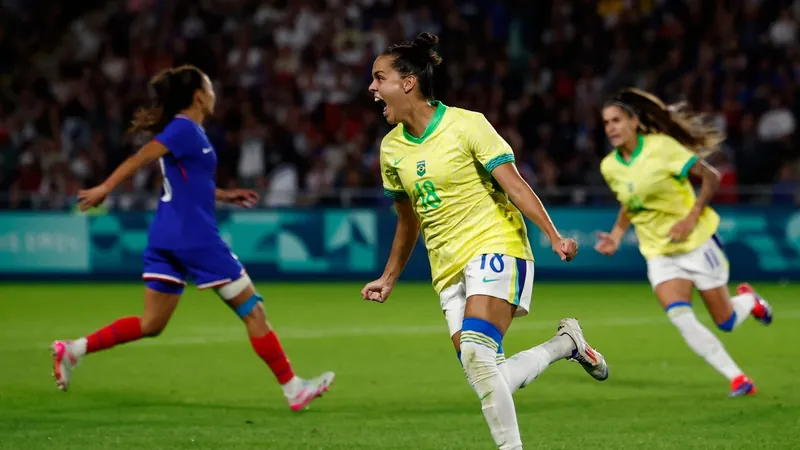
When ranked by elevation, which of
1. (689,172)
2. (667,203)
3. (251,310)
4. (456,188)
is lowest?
(251,310)

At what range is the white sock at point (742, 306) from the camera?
10.2 m

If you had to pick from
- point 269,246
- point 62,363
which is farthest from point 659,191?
point 269,246

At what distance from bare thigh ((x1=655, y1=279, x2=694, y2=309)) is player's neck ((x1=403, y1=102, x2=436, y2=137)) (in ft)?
12.7

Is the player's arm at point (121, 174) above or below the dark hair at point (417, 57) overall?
below

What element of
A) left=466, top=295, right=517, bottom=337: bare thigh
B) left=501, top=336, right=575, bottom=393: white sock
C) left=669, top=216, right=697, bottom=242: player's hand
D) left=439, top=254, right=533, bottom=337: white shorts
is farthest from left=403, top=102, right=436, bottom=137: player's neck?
left=669, top=216, right=697, bottom=242: player's hand

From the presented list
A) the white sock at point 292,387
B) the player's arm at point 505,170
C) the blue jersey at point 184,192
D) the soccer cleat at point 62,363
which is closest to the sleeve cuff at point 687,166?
the white sock at point 292,387

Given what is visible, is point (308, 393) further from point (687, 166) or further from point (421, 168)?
point (687, 166)

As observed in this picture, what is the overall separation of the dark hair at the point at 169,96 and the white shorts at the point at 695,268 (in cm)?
361

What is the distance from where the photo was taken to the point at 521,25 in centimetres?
2334

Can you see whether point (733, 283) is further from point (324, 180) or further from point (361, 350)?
point (361, 350)

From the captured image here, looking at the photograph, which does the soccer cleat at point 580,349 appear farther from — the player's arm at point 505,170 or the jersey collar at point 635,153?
the jersey collar at point 635,153

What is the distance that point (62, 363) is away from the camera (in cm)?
882

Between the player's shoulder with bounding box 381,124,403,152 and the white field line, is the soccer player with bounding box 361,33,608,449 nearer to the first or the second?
the player's shoulder with bounding box 381,124,403,152

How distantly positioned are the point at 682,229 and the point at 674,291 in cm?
51
